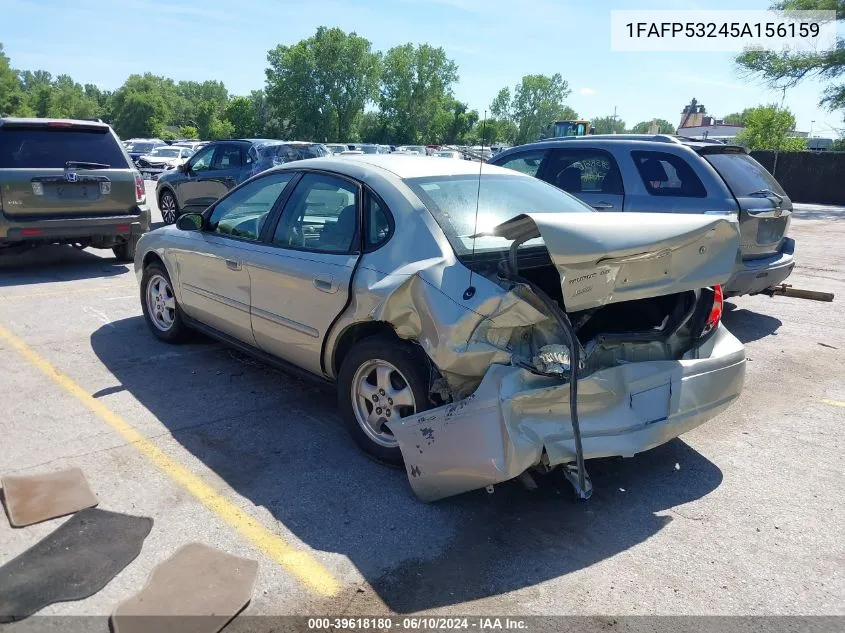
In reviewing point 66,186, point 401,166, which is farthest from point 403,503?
point 66,186

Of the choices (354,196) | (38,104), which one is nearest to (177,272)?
(354,196)

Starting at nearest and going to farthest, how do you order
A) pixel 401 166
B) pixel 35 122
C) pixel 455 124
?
pixel 401 166
pixel 35 122
pixel 455 124

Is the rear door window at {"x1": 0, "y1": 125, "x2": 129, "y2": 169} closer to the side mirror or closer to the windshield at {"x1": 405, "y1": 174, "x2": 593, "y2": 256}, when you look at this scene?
the side mirror

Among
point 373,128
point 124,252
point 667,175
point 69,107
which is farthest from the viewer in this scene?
point 69,107

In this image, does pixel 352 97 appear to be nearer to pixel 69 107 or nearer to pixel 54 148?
pixel 69 107

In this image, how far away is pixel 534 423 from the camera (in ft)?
10.6

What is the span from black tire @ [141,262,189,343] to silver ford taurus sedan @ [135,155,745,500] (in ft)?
4.59

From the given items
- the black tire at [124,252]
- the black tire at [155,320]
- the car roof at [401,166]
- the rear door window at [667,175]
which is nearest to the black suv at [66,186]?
the black tire at [124,252]

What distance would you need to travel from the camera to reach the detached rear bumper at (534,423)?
10.5ft

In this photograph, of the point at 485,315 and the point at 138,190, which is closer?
the point at 485,315

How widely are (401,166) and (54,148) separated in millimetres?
6328

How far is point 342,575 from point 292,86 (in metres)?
89.2

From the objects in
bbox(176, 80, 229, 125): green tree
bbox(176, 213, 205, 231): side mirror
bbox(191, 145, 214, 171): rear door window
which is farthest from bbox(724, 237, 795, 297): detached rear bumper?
bbox(176, 80, 229, 125): green tree

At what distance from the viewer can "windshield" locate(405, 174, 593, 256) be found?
3.75 metres
